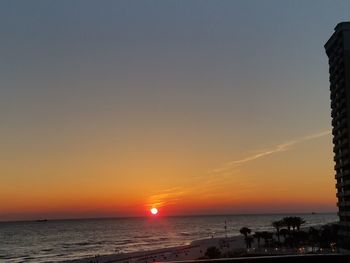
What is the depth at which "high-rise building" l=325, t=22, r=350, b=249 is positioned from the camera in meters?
77.2

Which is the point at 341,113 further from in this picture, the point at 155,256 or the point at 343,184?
the point at 155,256

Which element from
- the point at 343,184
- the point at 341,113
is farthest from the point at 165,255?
the point at 341,113

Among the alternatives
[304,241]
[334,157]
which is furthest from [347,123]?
[304,241]

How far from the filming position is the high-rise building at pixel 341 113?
253 ft

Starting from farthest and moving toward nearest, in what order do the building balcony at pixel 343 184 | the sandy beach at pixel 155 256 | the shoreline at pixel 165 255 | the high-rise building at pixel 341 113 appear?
the sandy beach at pixel 155 256 < the building balcony at pixel 343 184 < the high-rise building at pixel 341 113 < the shoreline at pixel 165 255

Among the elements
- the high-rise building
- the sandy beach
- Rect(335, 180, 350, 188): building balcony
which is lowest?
the sandy beach

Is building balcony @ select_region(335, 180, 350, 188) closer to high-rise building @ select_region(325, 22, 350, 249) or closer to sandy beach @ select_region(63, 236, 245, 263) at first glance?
high-rise building @ select_region(325, 22, 350, 249)

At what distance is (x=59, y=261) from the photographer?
93.5m

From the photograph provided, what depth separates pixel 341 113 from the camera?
8375 centimetres

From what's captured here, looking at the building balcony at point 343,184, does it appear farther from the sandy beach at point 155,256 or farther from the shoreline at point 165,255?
the sandy beach at point 155,256

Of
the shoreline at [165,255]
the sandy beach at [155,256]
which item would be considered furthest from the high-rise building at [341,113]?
the sandy beach at [155,256]

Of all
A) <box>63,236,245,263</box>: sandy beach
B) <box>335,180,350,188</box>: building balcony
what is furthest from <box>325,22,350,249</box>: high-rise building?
<box>63,236,245,263</box>: sandy beach

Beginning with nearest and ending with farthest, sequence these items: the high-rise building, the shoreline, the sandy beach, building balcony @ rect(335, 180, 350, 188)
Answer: the shoreline
the high-rise building
building balcony @ rect(335, 180, 350, 188)
the sandy beach

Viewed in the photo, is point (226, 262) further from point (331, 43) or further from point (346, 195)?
point (331, 43)
